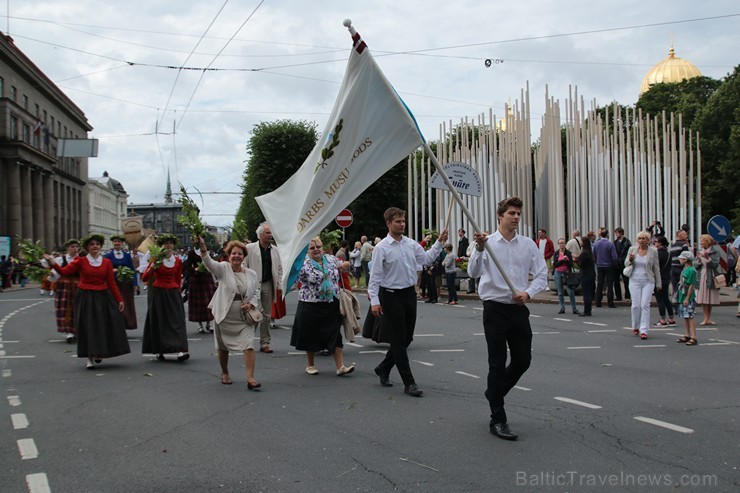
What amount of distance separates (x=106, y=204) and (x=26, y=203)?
5413cm

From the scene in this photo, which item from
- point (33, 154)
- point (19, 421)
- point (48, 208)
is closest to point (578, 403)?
point (19, 421)

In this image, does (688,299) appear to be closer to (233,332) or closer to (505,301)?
(505,301)

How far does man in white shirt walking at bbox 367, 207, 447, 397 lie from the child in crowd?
5681 millimetres

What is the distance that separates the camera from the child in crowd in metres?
11.2

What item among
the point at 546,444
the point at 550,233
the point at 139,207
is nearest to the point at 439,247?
the point at 546,444

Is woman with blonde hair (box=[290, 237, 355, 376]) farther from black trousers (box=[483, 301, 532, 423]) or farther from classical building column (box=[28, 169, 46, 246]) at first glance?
classical building column (box=[28, 169, 46, 246])

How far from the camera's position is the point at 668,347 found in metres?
11.0

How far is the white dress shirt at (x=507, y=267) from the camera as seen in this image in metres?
5.86

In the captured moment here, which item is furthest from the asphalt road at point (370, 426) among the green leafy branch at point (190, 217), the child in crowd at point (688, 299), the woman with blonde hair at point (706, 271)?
the woman with blonde hair at point (706, 271)

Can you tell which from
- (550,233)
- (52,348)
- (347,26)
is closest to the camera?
(347,26)

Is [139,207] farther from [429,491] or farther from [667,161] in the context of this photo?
[429,491]

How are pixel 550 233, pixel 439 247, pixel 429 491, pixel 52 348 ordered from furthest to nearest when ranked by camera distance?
1. pixel 550 233
2. pixel 52 348
3. pixel 439 247
4. pixel 429 491

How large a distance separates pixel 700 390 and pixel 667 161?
16965 millimetres

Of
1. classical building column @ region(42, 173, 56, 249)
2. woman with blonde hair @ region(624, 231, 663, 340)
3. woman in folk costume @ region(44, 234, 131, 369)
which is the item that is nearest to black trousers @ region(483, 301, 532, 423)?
woman in folk costume @ region(44, 234, 131, 369)
